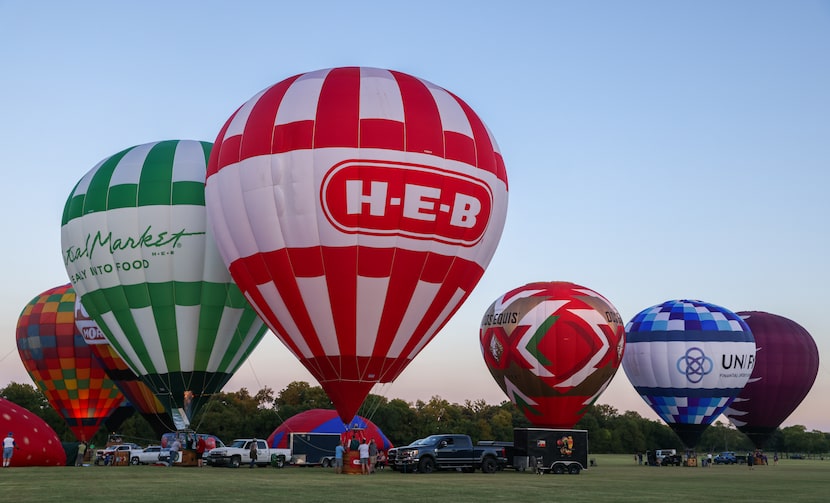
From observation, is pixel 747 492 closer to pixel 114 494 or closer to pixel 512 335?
pixel 114 494

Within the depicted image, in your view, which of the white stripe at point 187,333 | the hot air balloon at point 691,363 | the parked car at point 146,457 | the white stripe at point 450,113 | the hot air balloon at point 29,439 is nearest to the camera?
the white stripe at point 450,113

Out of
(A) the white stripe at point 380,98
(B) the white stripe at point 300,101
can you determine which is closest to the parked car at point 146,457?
(B) the white stripe at point 300,101

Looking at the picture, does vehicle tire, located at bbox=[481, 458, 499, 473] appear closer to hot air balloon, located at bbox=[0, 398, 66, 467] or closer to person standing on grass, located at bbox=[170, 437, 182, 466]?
person standing on grass, located at bbox=[170, 437, 182, 466]

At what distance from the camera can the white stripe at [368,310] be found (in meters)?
24.5

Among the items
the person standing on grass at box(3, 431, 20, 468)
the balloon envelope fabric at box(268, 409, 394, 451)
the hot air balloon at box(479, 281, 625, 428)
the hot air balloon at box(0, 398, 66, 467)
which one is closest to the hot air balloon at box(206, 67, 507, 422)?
the person standing on grass at box(3, 431, 20, 468)

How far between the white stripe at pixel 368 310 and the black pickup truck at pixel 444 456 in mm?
5818

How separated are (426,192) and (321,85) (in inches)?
181

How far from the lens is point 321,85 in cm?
2567

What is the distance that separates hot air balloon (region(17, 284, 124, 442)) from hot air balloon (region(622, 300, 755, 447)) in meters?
27.3

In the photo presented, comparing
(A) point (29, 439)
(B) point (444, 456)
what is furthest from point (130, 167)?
(B) point (444, 456)

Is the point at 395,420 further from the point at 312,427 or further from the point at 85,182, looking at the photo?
the point at 85,182

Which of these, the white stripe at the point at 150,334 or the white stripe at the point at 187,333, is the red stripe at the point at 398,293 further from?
the white stripe at the point at 150,334

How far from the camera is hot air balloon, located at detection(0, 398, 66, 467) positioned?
29969mm

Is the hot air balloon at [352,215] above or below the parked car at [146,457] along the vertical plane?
above
